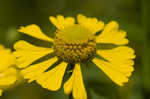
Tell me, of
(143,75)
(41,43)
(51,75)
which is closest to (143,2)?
(143,75)

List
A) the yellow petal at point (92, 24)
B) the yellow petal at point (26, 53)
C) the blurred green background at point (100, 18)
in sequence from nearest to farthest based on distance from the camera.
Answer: the yellow petal at point (26, 53)
the yellow petal at point (92, 24)
the blurred green background at point (100, 18)

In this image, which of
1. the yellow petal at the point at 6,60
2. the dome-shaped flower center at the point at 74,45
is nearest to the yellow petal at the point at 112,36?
the dome-shaped flower center at the point at 74,45

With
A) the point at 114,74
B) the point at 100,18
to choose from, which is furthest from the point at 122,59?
the point at 100,18

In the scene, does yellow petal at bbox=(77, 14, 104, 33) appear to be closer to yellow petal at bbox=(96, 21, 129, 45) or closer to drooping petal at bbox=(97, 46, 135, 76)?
yellow petal at bbox=(96, 21, 129, 45)

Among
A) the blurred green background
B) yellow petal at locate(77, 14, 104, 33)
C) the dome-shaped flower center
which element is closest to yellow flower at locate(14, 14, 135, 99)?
the dome-shaped flower center

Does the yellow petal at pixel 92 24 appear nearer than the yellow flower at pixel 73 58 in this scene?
No

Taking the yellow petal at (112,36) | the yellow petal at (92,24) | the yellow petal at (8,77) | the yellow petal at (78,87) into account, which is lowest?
the yellow petal at (78,87)

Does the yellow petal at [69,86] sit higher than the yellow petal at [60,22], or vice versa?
the yellow petal at [60,22]

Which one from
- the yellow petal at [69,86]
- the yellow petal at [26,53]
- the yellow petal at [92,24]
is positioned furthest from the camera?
the yellow petal at [92,24]

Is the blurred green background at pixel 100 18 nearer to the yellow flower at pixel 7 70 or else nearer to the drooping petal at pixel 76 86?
the drooping petal at pixel 76 86
